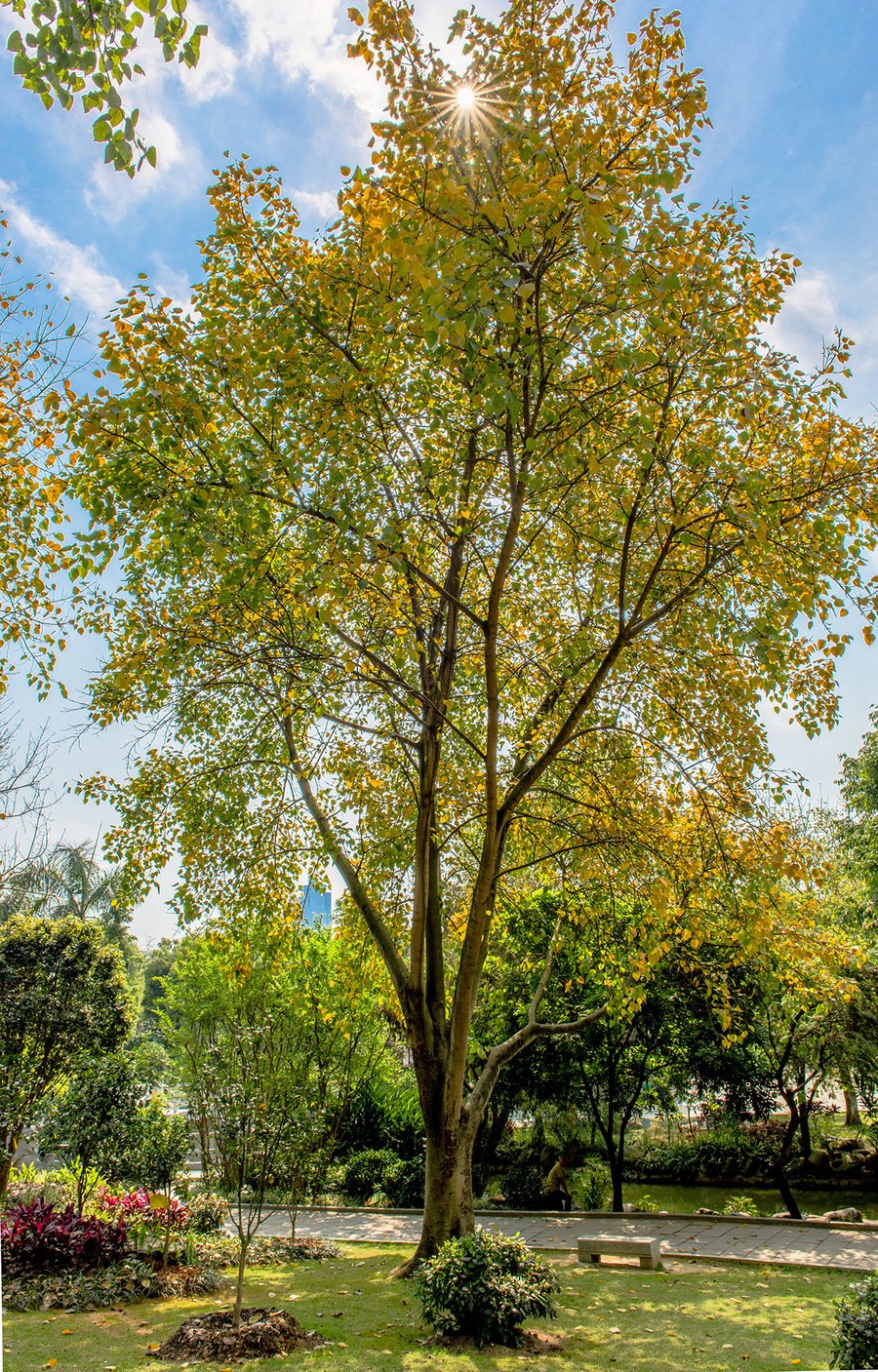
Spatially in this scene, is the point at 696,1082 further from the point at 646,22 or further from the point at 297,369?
the point at 646,22

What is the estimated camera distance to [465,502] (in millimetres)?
7016

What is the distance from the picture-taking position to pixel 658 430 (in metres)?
5.77

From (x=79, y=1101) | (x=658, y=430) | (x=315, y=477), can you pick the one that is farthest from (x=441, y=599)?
(x=79, y=1101)

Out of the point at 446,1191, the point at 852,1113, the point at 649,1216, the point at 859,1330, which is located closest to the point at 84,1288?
the point at 446,1191

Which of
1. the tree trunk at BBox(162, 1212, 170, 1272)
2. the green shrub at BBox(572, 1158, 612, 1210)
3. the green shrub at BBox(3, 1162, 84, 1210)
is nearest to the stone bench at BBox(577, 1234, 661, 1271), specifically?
the tree trunk at BBox(162, 1212, 170, 1272)

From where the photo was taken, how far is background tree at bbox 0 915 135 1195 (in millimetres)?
9664

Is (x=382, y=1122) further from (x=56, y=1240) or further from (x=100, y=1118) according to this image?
(x=56, y=1240)

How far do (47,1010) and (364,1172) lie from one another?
866 centimetres

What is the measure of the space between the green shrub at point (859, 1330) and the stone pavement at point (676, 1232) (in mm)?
5366

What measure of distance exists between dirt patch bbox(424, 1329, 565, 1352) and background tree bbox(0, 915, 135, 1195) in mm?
5599

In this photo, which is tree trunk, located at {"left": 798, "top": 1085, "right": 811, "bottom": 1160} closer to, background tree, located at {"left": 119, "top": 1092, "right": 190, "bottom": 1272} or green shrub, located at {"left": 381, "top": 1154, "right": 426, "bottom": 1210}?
green shrub, located at {"left": 381, "top": 1154, "right": 426, "bottom": 1210}

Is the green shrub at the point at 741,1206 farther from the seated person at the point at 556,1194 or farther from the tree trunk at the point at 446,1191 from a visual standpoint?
the tree trunk at the point at 446,1191

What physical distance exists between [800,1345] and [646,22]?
954cm

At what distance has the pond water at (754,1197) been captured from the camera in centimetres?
1439
